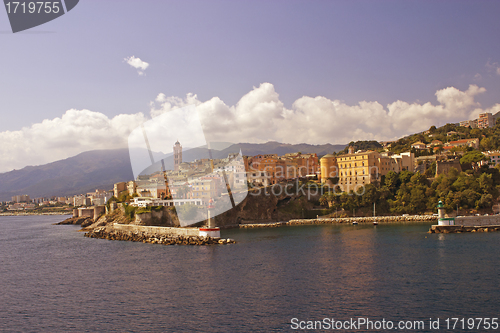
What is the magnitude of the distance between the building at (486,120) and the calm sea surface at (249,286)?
9776 centimetres

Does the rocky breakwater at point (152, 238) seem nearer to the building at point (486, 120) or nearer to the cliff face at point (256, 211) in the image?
the cliff face at point (256, 211)

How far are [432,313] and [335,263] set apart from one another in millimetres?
9287

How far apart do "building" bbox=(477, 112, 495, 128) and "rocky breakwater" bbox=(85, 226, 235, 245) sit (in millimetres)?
108685

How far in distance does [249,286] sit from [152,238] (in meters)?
22.4

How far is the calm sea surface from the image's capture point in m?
14.3

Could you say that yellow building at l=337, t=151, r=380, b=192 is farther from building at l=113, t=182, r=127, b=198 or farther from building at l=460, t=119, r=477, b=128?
building at l=460, t=119, r=477, b=128

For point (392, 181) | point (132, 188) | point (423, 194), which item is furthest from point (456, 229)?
point (132, 188)

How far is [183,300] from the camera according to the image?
659 inches

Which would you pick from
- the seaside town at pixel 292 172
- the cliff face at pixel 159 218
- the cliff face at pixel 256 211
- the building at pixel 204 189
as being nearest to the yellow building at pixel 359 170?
the seaside town at pixel 292 172

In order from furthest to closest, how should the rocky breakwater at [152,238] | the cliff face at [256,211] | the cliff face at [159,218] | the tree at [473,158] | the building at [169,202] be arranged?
1. the tree at [473,158]
2. the building at [169,202]
3. the cliff face at [256,211]
4. the cliff face at [159,218]
5. the rocky breakwater at [152,238]

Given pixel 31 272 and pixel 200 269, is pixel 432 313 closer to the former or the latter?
pixel 200 269

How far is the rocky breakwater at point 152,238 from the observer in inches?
1353

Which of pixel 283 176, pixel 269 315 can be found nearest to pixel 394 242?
pixel 269 315

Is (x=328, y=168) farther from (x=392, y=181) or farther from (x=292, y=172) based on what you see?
(x=392, y=181)
